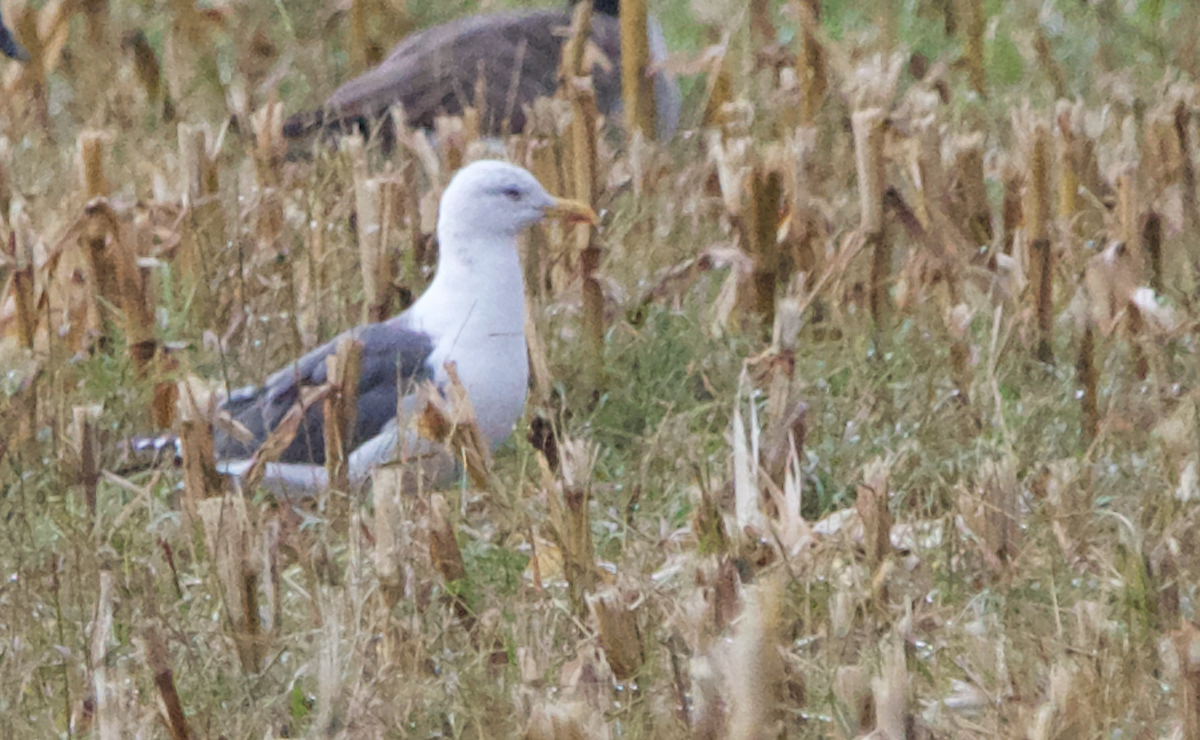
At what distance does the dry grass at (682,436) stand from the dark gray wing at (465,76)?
331 mm

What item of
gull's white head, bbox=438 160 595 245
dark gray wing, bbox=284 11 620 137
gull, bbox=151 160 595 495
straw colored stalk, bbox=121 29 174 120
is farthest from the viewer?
straw colored stalk, bbox=121 29 174 120

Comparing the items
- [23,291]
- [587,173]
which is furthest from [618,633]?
[587,173]

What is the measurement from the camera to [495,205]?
164 inches

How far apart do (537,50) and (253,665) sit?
407 centimetres

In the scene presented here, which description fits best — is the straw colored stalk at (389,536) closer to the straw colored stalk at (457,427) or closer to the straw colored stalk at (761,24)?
the straw colored stalk at (457,427)

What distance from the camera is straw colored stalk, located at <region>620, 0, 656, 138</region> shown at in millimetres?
5629

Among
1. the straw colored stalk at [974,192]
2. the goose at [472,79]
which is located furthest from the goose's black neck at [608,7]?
the straw colored stalk at [974,192]

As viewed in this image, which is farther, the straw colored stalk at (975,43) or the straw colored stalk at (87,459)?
the straw colored stalk at (975,43)

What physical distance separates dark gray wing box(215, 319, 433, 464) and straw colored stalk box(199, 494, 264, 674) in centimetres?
96

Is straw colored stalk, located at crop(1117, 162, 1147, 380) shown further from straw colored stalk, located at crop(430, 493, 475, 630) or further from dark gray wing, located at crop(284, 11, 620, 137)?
dark gray wing, located at crop(284, 11, 620, 137)

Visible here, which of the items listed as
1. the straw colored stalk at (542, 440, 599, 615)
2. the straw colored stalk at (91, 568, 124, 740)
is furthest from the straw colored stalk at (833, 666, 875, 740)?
the straw colored stalk at (91, 568, 124, 740)

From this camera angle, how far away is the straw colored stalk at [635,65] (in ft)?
18.5

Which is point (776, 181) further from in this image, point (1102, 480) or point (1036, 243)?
point (1102, 480)

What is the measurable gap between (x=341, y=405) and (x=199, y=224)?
141 centimetres
